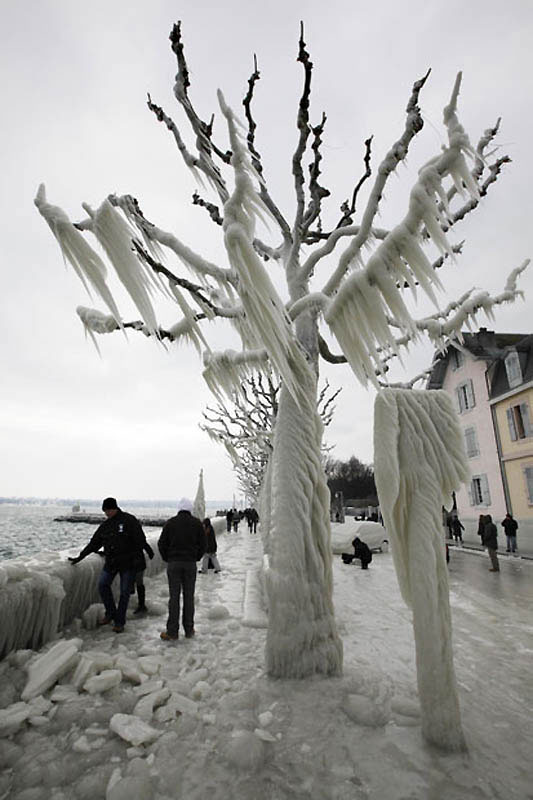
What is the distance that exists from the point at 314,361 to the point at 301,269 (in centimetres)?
124

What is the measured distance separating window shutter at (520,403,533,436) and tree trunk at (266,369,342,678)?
1541 centimetres

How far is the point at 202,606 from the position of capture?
6191mm

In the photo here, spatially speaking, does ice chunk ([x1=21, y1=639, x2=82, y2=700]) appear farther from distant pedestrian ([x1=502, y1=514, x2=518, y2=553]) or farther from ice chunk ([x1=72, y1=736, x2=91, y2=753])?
distant pedestrian ([x1=502, y1=514, x2=518, y2=553])

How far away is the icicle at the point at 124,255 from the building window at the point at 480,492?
62.8 ft

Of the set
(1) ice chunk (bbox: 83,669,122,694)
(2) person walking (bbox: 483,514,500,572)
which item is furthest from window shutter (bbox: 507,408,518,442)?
(1) ice chunk (bbox: 83,669,122,694)

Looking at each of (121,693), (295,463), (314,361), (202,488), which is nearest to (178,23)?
(314,361)

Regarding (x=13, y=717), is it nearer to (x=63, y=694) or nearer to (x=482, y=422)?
(x=63, y=694)

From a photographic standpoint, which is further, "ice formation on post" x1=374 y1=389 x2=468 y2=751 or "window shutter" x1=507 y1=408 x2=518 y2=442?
"window shutter" x1=507 y1=408 x2=518 y2=442

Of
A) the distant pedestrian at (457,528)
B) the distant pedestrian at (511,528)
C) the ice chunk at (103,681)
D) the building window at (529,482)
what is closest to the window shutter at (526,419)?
the building window at (529,482)

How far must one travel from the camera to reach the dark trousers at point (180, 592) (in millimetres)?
4518

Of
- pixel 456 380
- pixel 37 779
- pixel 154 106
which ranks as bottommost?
pixel 37 779

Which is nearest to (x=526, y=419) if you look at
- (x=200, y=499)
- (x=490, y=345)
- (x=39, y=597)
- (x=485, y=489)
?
(x=485, y=489)

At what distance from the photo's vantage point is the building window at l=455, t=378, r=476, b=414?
19.3m

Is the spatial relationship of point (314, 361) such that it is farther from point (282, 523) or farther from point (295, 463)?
point (282, 523)
